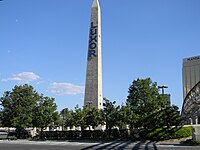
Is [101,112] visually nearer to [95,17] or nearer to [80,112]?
[80,112]

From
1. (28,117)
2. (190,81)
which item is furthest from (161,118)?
(190,81)

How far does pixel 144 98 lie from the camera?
47.7 metres

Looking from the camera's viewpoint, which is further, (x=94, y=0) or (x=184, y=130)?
(x=94, y=0)

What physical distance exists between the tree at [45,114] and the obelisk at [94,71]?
9131 millimetres

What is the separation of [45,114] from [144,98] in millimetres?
16179

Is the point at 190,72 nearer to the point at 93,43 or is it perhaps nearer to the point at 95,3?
the point at 95,3

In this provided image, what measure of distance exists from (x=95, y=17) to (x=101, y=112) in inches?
878

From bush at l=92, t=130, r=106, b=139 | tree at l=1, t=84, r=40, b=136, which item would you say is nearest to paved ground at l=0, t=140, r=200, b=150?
bush at l=92, t=130, r=106, b=139

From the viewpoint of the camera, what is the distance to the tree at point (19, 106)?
42.6 metres

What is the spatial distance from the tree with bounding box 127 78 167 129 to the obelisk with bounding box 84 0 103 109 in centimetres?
644

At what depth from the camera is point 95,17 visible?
5512cm

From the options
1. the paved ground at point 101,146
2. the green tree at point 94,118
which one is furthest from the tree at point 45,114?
the paved ground at point 101,146

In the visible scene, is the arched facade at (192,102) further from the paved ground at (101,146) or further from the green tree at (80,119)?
the green tree at (80,119)

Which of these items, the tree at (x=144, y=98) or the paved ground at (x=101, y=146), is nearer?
the paved ground at (x=101, y=146)
